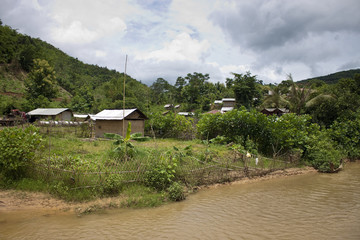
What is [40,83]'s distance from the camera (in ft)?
113

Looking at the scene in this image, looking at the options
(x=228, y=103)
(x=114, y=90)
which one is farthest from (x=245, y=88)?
(x=114, y=90)

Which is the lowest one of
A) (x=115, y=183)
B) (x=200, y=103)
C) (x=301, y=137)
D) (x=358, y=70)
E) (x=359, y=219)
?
(x=359, y=219)

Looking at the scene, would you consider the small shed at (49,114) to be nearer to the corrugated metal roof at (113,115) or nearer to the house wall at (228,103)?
the corrugated metal roof at (113,115)

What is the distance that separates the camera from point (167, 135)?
17297 mm

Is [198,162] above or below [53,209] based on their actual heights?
above

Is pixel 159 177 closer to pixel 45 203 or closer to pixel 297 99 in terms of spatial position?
pixel 45 203

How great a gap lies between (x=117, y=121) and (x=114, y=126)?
1.39 ft

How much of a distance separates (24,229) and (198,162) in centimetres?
536

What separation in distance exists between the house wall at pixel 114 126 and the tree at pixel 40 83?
22.6 metres

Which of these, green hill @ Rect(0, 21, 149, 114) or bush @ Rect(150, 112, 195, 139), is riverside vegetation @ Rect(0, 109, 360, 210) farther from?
green hill @ Rect(0, 21, 149, 114)

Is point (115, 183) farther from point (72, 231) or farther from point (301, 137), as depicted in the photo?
point (301, 137)

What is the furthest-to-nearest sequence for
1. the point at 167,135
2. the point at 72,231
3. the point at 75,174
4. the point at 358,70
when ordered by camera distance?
the point at 358,70 → the point at 167,135 → the point at 75,174 → the point at 72,231

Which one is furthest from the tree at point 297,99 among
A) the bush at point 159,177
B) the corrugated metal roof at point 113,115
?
the bush at point 159,177

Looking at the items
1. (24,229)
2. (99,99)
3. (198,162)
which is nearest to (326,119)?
(198,162)
